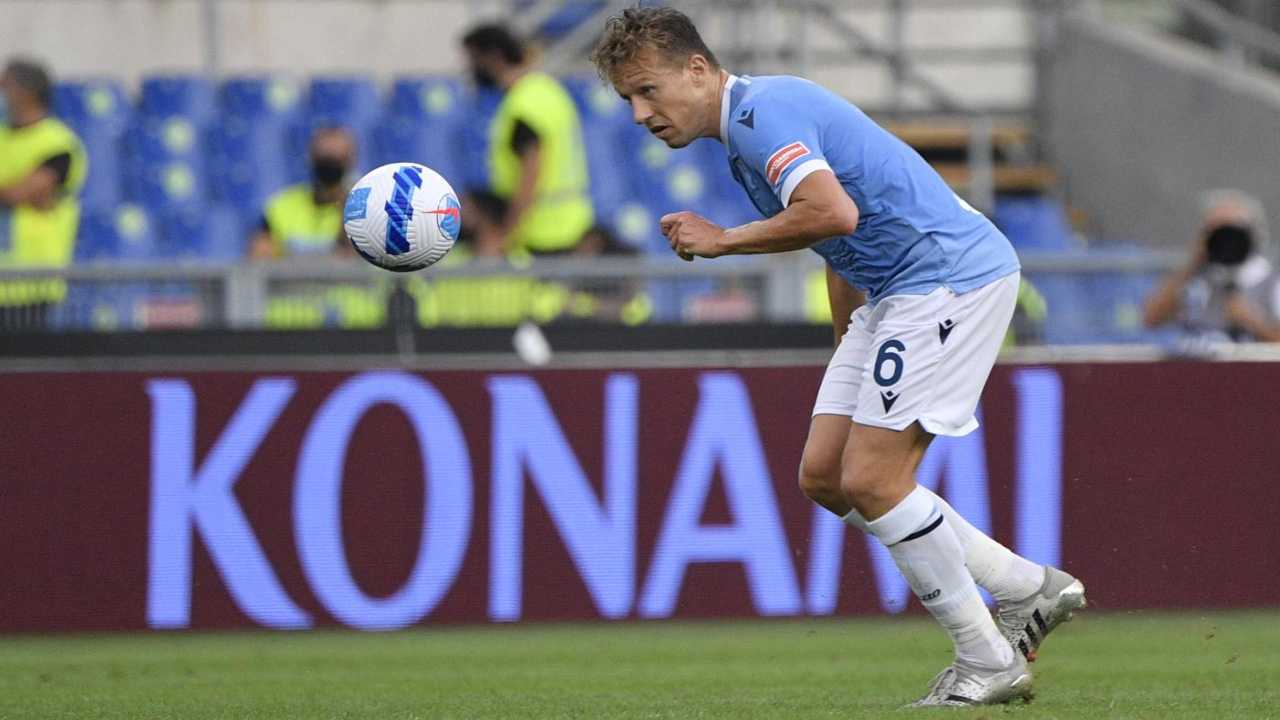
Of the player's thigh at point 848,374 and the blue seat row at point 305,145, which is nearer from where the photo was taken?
the player's thigh at point 848,374

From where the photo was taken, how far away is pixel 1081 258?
11.6 metres

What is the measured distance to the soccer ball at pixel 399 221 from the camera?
7.38 m

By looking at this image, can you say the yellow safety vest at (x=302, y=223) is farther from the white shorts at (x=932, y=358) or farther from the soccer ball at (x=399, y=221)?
the white shorts at (x=932, y=358)

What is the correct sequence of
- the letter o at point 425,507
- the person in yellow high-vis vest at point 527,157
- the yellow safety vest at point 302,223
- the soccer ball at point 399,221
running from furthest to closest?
the yellow safety vest at point 302,223 → the person in yellow high-vis vest at point 527,157 → the letter o at point 425,507 → the soccer ball at point 399,221

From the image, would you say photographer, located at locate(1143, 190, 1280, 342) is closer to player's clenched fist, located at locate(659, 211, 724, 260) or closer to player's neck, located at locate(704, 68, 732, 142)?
player's neck, located at locate(704, 68, 732, 142)

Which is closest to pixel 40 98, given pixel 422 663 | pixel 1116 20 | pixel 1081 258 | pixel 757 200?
pixel 422 663

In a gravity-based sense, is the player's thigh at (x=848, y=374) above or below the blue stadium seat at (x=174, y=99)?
below

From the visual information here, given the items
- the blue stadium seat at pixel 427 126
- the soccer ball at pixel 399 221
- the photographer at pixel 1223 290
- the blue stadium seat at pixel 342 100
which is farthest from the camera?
the blue stadium seat at pixel 342 100

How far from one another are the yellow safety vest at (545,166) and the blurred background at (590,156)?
83mm

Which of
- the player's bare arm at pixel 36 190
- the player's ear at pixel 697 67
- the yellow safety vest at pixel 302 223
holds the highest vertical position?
the player's ear at pixel 697 67

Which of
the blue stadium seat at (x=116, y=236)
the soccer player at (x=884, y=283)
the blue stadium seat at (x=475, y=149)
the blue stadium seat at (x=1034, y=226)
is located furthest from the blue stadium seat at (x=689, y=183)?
the soccer player at (x=884, y=283)

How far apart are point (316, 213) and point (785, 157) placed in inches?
249

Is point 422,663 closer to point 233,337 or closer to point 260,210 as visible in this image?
point 233,337

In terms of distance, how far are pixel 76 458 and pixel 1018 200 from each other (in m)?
9.21
